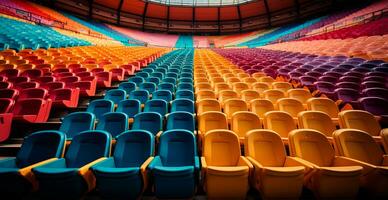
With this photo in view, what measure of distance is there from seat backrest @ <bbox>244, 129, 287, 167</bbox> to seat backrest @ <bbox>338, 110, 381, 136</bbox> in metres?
1.50

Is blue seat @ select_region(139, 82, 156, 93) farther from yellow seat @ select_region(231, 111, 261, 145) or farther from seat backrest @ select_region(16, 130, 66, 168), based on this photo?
seat backrest @ select_region(16, 130, 66, 168)

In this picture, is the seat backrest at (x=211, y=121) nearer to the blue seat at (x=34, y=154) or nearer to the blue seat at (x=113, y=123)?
the blue seat at (x=113, y=123)

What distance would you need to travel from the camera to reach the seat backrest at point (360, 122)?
137 inches

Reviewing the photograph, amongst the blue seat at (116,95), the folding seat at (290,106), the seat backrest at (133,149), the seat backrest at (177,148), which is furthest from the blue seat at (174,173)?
the blue seat at (116,95)

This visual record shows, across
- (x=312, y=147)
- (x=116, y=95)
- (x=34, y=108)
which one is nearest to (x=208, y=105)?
(x=312, y=147)

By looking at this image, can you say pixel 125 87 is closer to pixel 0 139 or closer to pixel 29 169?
pixel 0 139

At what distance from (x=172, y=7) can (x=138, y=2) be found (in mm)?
4305

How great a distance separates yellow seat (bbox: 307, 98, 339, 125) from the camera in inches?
165

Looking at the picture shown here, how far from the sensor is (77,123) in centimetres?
365

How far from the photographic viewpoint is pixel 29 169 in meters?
2.35

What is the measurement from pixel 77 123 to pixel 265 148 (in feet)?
10.0

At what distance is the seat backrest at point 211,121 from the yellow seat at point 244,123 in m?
0.16

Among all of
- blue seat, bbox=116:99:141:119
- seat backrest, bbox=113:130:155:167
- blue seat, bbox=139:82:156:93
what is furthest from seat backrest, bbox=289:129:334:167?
blue seat, bbox=139:82:156:93

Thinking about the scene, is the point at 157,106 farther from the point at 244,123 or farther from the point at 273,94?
the point at 273,94
